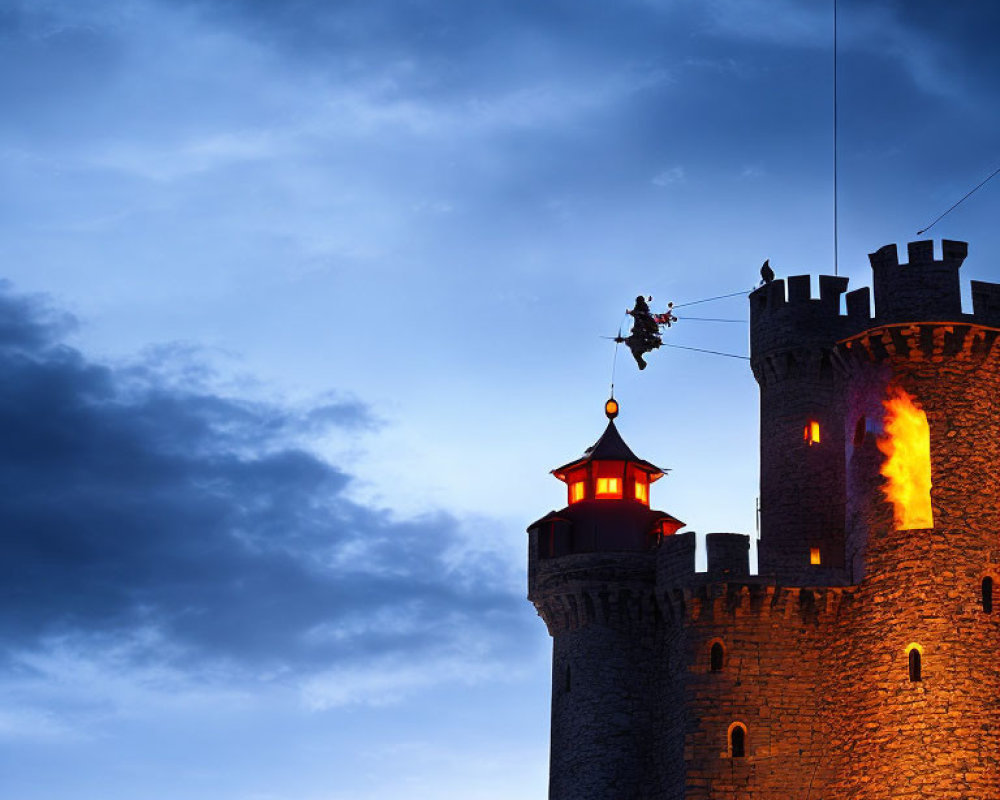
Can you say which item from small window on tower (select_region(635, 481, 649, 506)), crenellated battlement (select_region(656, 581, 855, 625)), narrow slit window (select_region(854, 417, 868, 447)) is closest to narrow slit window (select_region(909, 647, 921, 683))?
crenellated battlement (select_region(656, 581, 855, 625))

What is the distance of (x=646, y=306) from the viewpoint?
7375 cm

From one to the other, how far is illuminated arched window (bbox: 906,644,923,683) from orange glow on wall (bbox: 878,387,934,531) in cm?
374

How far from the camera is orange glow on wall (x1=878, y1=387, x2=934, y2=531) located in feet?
191

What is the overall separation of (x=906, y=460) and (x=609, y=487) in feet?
43.7

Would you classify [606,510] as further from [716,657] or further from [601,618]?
[716,657]

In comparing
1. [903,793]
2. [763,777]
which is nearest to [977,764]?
[903,793]

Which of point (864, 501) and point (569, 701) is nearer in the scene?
point (864, 501)

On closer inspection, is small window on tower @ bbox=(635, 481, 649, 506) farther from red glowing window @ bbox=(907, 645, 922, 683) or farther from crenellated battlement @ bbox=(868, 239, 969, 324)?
red glowing window @ bbox=(907, 645, 922, 683)

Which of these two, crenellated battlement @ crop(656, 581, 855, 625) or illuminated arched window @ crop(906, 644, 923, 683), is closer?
illuminated arched window @ crop(906, 644, 923, 683)

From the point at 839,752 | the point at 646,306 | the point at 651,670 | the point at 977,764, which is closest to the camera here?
the point at 977,764

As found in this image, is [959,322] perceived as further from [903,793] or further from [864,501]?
[903,793]

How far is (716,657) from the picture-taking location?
6075 cm

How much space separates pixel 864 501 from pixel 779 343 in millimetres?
8937

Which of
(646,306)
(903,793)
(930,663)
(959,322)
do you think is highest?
(646,306)
